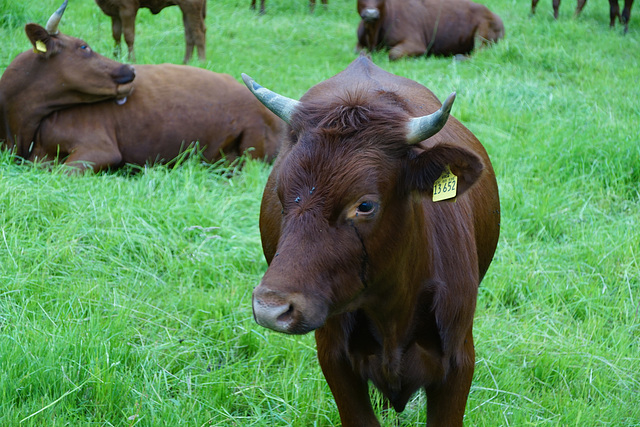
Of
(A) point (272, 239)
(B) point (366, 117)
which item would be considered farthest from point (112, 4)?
(B) point (366, 117)

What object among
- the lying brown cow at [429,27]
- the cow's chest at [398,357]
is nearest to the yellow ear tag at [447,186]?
the cow's chest at [398,357]

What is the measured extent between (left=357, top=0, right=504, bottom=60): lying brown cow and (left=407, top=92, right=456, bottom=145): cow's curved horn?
29.5ft

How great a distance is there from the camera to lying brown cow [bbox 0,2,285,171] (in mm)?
5699

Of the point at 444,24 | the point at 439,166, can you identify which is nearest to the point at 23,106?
the point at 439,166

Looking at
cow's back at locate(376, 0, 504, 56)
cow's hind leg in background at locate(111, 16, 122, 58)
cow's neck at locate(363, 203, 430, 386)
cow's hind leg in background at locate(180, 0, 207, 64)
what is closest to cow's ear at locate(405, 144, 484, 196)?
cow's neck at locate(363, 203, 430, 386)

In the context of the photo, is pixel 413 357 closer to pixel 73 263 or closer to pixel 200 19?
pixel 73 263

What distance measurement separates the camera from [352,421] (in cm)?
260

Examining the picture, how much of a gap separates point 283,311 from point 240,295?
6.71 feet

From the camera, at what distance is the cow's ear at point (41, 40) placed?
18.3 feet

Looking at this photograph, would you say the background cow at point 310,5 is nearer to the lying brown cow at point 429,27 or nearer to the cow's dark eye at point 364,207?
the lying brown cow at point 429,27

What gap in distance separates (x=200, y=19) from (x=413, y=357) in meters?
7.32

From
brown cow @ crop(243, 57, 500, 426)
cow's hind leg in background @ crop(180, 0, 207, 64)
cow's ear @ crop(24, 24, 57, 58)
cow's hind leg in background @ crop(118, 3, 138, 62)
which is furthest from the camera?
cow's hind leg in background @ crop(180, 0, 207, 64)

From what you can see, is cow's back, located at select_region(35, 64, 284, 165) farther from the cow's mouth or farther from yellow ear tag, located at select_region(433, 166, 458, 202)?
yellow ear tag, located at select_region(433, 166, 458, 202)

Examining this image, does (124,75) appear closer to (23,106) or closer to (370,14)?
(23,106)
